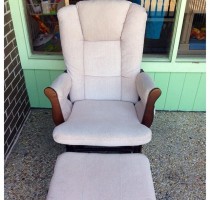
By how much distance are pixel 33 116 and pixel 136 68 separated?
1140 millimetres

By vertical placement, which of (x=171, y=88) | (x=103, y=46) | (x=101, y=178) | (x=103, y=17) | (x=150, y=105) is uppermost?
(x=103, y=17)

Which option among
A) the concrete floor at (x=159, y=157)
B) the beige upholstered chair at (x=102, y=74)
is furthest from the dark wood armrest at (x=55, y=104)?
the concrete floor at (x=159, y=157)

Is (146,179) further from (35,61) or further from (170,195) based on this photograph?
(35,61)

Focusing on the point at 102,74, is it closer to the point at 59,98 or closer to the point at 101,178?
the point at 59,98

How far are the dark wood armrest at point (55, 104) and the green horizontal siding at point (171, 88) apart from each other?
74cm

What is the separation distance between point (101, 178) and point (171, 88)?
1.33 meters

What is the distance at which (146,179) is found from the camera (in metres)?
1.14

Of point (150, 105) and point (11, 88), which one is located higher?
point (150, 105)

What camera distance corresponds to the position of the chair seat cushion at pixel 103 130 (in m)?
1.37

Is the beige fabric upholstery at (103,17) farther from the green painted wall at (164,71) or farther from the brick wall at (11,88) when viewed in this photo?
the brick wall at (11,88)

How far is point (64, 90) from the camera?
158 centimetres

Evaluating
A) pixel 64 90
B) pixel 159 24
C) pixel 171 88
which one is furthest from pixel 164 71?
pixel 64 90

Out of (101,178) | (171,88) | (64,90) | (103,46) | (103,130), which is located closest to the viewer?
(101,178)

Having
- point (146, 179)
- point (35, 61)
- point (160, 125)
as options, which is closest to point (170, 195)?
point (146, 179)
